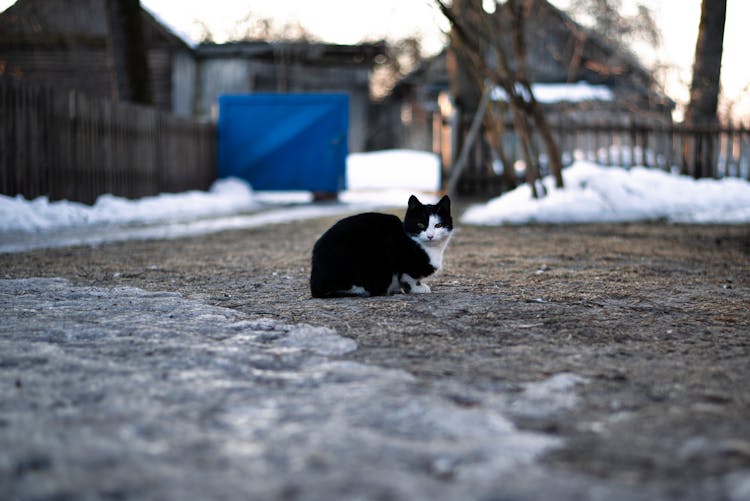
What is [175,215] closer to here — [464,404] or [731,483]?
[464,404]

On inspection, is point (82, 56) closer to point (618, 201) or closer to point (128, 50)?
point (128, 50)

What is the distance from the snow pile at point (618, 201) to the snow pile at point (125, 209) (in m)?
4.47

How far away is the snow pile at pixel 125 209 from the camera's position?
900 centimetres

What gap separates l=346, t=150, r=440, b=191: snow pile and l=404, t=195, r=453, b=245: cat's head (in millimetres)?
15297

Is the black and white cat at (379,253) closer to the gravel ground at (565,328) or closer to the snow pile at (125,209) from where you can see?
the gravel ground at (565,328)

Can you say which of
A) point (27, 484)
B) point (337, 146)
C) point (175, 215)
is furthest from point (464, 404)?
point (337, 146)

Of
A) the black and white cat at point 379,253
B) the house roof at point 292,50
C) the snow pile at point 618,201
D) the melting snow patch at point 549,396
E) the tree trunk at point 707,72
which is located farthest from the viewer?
the house roof at point 292,50

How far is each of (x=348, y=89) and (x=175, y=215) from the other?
20.4 meters

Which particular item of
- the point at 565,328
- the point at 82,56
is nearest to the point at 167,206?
the point at 565,328

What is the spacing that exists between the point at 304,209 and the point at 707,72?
31.6ft

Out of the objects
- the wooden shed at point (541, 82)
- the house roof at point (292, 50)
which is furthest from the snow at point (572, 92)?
the house roof at point (292, 50)

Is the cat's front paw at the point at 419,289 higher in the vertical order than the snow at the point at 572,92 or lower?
lower

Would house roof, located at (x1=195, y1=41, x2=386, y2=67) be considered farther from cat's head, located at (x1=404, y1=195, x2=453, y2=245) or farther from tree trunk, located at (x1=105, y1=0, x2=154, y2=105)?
cat's head, located at (x1=404, y1=195, x2=453, y2=245)

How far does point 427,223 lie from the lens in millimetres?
4531
